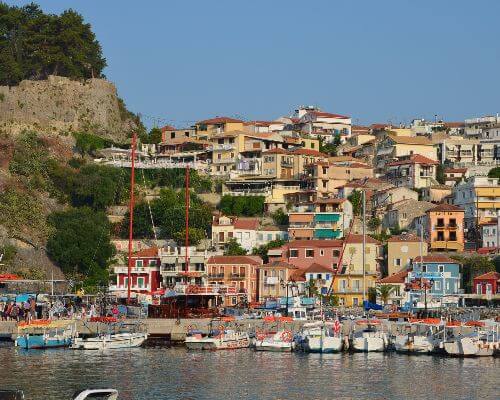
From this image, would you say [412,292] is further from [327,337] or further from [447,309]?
[327,337]

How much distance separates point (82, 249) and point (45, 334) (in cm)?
2439

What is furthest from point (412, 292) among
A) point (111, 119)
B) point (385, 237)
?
point (111, 119)

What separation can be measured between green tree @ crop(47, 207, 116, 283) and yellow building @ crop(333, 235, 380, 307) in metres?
16.3

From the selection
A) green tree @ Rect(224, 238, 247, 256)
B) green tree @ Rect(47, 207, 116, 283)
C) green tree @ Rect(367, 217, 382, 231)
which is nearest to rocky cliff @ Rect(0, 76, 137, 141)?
green tree @ Rect(47, 207, 116, 283)

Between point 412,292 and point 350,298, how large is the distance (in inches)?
218

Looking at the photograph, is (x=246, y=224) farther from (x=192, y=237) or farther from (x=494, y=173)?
(x=494, y=173)

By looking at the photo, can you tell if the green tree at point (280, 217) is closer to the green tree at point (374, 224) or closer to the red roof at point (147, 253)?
the green tree at point (374, 224)

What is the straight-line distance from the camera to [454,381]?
50.4 meters

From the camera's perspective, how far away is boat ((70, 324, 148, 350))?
61.5 meters

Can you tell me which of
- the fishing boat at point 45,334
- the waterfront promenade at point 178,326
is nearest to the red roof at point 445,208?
the waterfront promenade at point 178,326

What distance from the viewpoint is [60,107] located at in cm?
10594

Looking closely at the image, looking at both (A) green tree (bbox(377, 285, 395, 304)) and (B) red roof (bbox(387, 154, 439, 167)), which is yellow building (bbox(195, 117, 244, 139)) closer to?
(B) red roof (bbox(387, 154, 439, 167))

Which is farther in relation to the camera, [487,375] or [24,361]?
[24,361]

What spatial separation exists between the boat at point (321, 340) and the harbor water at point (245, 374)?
0.80 m
